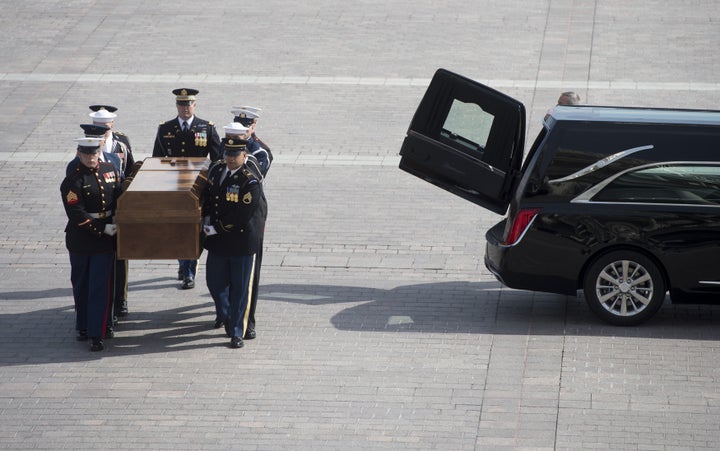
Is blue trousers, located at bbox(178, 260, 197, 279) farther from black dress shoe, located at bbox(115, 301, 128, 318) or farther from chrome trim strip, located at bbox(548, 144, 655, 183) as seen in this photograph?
chrome trim strip, located at bbox(548, 144, 655, 183)

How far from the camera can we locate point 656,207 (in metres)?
10.2

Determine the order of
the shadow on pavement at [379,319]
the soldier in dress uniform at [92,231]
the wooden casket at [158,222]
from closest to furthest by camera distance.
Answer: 1. the wooden casket at [158,222]
2. the soldier in dress uniform at [92,231]
3. the shadow on pavement at [379,319]

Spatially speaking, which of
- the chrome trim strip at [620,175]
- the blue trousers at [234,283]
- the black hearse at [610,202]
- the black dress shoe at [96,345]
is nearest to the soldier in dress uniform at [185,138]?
the blue trousers at [234,283]

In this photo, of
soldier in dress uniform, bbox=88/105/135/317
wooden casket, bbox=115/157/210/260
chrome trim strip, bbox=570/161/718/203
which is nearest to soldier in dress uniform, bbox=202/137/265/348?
wooden casket, bbox=115/157/210/260

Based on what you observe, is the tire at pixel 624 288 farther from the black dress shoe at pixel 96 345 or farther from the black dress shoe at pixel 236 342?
the black dress shoe at pixel 96 345

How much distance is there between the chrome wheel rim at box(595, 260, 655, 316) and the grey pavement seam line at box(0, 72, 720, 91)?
24.2 ft

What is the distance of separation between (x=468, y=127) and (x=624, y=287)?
6.38 ft

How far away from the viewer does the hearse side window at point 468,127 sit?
10578 mm

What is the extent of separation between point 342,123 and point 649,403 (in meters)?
8.32

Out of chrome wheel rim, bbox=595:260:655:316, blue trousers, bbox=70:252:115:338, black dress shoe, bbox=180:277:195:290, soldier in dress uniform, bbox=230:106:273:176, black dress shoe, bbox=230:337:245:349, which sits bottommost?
black dress shoe, bbox=180:277:195:290

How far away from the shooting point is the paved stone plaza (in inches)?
345

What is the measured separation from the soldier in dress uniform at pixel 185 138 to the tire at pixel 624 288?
12.5 ft

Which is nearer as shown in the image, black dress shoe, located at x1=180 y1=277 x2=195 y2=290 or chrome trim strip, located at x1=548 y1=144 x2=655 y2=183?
chrome trim strip, located at x1=548 y1=144 x2=655 y2=183

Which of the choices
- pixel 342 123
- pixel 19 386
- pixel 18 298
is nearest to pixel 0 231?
pixel 18 298
